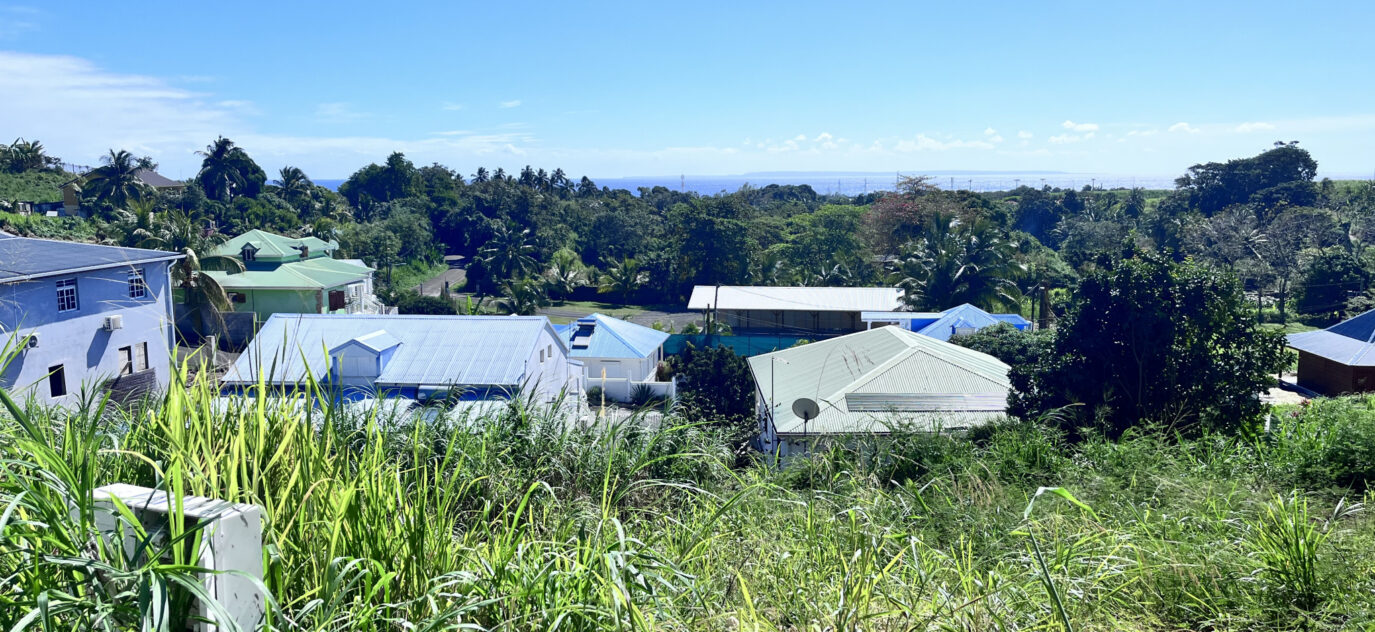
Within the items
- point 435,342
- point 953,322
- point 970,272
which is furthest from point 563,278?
point 435,342

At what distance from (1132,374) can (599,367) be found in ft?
47.4

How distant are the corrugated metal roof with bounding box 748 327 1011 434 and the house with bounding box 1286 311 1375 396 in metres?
8.32

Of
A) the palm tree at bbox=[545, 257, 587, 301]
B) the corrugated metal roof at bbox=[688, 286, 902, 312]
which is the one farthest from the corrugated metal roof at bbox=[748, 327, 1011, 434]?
the palm tree at bbox=[545, 257, 587, 301]

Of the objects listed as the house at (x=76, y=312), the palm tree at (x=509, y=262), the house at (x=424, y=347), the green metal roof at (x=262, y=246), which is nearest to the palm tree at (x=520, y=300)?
the palm tree at (x=509, y=262)

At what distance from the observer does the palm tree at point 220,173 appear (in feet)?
160

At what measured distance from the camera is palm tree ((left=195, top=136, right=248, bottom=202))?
4884 centimetres

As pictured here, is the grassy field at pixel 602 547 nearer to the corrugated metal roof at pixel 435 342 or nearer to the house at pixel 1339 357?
the corrugated metal roof at pixel 435 342

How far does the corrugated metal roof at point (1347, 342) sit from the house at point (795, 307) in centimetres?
1132

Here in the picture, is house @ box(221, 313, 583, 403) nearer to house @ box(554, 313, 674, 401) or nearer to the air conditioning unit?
house @ box(554, 313, 674, 401)

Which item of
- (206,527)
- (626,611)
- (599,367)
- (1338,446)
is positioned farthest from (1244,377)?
(599,367)

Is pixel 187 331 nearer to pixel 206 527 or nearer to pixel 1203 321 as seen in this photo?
pixel 1203 321

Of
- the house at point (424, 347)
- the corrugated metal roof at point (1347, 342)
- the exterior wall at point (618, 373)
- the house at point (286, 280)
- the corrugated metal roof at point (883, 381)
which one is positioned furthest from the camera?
the house at point (286, 280)

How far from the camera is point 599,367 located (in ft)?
74.2

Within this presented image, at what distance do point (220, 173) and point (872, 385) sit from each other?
4687 centimetres
